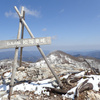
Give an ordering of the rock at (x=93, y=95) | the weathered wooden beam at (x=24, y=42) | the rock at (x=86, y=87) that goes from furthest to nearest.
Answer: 1. the weathered wooden beam at (x=24, y=42)
2. the rock at (x=86, y=87)
3. the rock at (x=93, y=95)

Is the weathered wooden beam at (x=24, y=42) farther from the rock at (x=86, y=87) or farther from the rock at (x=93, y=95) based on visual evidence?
the rock at (x=93, y=95)

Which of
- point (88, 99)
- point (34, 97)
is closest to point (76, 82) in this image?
point (88, 99)

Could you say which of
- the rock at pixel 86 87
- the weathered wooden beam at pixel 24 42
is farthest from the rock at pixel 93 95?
the weathered wooden beam at pixel 24 42

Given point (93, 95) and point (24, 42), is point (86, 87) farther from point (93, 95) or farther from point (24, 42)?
point (24, 42)

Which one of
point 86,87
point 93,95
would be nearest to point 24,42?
point 86,87

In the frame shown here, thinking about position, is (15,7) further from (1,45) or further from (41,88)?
(41,88)

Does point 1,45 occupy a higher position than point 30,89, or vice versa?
point 1,45

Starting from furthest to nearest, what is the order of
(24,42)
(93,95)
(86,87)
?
(24,42) < (86,87) < (93,95)

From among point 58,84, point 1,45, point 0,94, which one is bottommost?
point 0,94

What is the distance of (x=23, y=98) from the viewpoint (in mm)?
6137

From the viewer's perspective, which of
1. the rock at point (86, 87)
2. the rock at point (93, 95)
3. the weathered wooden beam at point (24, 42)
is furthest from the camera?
the weathered wooden beam at point (24, 42)

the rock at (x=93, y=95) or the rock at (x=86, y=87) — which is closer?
the rock at (x=93, y=95)

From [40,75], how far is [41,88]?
3423mm

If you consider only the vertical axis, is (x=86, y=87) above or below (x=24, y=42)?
below
